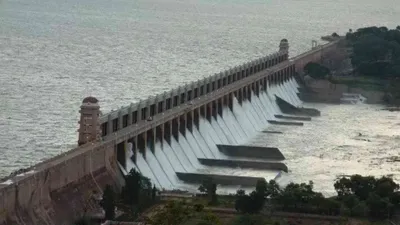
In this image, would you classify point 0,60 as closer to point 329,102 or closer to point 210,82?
point 329,102

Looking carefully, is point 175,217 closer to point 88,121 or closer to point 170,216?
point 170,216

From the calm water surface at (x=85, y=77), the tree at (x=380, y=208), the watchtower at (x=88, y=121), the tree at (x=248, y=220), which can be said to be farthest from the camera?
the calm water surface at (x=85, y=77)

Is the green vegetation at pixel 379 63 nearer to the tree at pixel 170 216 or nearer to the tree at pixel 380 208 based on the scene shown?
the tree at pixel 380 208

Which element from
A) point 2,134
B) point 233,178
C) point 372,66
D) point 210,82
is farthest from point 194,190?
point 372,66

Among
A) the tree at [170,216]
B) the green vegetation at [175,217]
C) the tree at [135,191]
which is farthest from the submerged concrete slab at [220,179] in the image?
the tree at [170,216]

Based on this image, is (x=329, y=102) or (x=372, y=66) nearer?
(x=329, y=102)

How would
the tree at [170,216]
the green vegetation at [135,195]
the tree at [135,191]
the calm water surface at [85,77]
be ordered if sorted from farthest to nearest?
the calm water surface at [85,77] → the tree at [135,191] → the green vegetation at [135,195] → the tree at [170,216]
